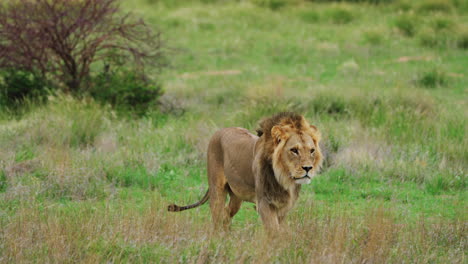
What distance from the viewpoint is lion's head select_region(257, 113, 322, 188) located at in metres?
5.41

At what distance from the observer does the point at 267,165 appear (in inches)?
226

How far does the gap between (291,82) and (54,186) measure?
32.6ft

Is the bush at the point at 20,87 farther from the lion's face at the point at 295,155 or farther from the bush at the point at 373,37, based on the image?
the bush at the point at 373,37

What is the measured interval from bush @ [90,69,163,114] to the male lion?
7.50 meters

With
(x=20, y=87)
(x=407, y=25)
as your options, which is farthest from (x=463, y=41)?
(x=20, y=87)

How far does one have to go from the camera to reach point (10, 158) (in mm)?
9648

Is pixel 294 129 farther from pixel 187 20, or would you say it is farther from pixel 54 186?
pixel 187 20

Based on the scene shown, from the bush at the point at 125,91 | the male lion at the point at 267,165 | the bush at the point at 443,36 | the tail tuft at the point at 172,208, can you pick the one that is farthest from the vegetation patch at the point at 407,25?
the tail tuft at the point at 172,208

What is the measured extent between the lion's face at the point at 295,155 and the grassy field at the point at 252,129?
0.55 meters

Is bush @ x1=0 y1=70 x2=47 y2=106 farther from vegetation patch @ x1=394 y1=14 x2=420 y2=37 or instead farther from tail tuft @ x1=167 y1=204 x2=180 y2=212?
vegetation patch @ x1=394 y1=14 x2=420 y2=37

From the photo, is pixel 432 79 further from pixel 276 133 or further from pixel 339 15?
pixel 276 133

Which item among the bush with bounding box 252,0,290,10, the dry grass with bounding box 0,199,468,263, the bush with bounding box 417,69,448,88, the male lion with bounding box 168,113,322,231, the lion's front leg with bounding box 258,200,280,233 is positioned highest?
the male lion with bounding box 168,113,322,231

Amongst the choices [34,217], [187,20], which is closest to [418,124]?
[34,217]

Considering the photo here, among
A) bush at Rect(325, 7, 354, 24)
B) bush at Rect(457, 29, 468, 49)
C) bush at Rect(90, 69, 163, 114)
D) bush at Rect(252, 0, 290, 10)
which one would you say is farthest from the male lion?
bush at Rect(252, 0, 290, 10)
